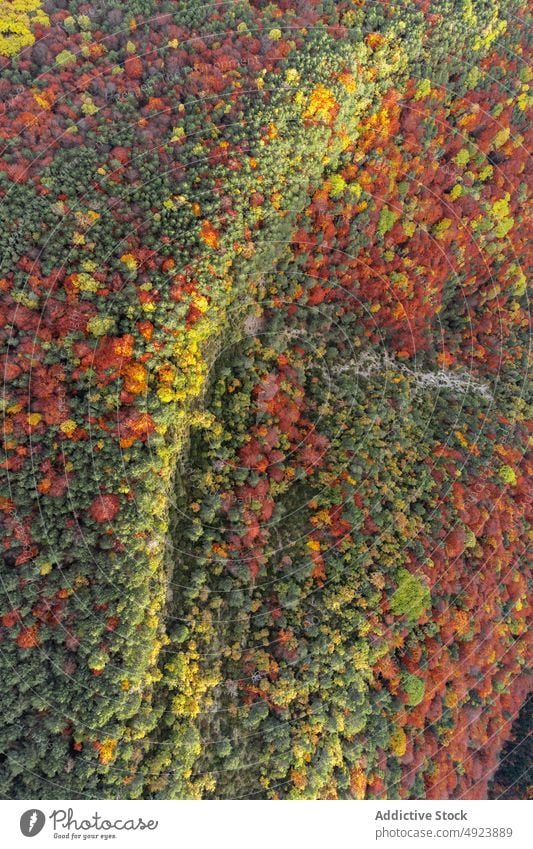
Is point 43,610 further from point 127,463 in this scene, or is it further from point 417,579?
point 417,579

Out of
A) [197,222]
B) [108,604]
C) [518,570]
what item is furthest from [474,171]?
[108,604]
